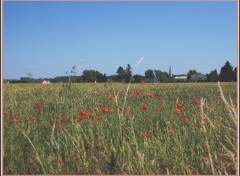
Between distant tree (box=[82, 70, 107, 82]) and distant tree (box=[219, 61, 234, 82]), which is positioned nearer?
distant tree (box=[82, 70, 107, 82])

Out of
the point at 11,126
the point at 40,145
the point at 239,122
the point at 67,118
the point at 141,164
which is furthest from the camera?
the point at 67,118

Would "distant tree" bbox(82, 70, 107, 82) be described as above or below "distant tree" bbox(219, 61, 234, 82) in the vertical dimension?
below

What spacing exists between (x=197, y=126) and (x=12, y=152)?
2144mm

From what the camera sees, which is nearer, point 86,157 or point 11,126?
point 86,157

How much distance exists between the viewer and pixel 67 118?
11.0 feet

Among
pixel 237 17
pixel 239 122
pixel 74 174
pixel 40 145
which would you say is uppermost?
pixel 237 17

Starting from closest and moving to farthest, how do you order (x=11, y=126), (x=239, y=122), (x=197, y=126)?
(x=239, y=122), (x=11, y=126), (x=197, y=126)

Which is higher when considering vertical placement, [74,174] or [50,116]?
[50,116]

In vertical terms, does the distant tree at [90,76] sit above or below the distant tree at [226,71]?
below

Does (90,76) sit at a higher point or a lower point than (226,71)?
lower

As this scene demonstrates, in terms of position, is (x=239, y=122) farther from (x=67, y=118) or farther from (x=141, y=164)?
(x=67, y=118)

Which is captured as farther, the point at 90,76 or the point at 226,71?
the point at 226,71

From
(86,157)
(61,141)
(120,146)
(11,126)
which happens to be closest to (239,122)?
(120,146)

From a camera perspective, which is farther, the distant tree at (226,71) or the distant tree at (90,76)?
the distant tree at (226,71)
